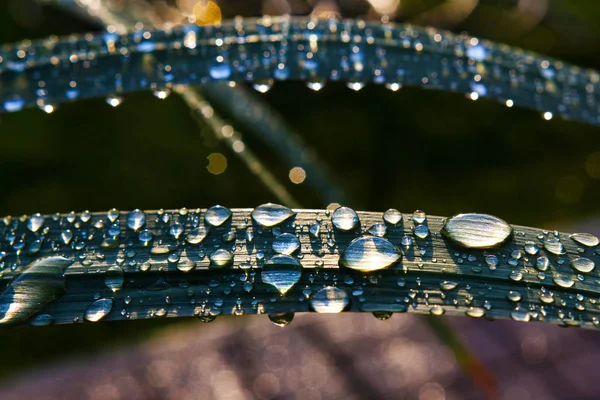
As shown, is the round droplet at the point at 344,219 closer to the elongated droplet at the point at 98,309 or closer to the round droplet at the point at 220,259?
the round droplet at the point at 220,259

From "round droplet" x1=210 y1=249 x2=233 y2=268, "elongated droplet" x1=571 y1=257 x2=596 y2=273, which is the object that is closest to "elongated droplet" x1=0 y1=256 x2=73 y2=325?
"round droplet" x1=210 y1=249 x2=233 y2=268

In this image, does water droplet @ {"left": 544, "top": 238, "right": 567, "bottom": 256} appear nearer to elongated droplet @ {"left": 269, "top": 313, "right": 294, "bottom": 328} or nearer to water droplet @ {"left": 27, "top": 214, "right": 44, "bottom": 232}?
elongated droplet @ {"left": 269, "top": 313, "right": 294, "bottom": 328}

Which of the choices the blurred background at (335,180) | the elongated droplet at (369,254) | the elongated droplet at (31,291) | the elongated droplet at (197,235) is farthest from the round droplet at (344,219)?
the blurred background at (335,180)

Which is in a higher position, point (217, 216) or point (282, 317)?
point (217, 216)

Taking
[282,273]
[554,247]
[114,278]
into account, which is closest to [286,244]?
[282,273]

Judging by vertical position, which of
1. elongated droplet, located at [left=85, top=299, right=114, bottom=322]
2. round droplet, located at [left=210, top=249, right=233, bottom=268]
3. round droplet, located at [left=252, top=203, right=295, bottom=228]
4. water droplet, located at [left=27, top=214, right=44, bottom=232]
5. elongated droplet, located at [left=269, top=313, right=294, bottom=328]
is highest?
water droplet, located at [left=27, top=214, right=44, bottom=232]

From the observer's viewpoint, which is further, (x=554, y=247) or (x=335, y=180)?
(x=335, y=180)

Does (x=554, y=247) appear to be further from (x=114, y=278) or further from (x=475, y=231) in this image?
(x=114, y=278)
